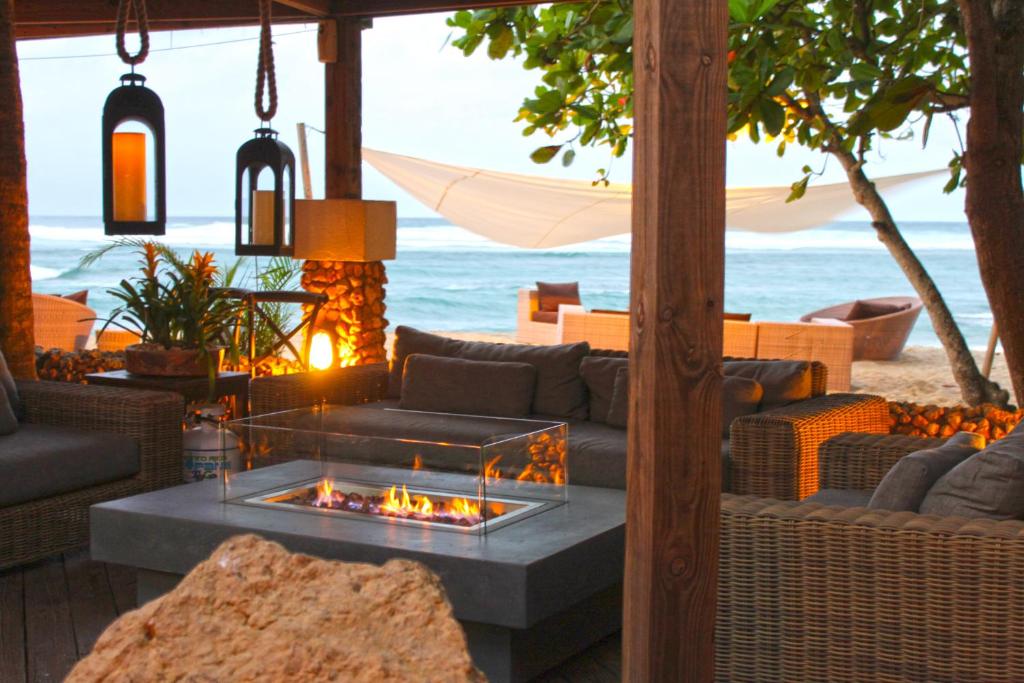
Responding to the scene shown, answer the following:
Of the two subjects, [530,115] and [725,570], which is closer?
[725,570]

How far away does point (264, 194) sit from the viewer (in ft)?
10.2

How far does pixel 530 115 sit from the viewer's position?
14.9 feet

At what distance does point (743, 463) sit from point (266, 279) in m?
3.82

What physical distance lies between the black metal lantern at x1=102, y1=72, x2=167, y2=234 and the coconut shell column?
3925 mm

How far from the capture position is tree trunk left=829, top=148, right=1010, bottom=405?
16.2 feet

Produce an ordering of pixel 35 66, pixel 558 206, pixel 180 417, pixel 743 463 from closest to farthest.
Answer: pixel 743 463 → pixel 180 417 → pixel 558 206 → pixel 35 66

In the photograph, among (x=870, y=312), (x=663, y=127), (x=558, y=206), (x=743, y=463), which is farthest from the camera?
(x=870, y=312)

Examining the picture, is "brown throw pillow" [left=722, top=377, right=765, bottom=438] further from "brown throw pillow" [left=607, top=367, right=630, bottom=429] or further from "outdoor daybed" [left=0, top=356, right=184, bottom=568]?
"outdoor daybed" [left=0, top=356, right=184, bottom=568]

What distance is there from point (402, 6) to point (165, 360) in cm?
248

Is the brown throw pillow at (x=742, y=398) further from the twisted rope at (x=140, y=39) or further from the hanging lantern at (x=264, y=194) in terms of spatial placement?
the twisted rope at (x=140, y=39)

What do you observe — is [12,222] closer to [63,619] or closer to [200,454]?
[200,454]

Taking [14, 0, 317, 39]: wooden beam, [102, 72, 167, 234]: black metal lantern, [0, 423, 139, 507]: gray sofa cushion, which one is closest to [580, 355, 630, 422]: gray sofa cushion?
[0, 423, 139, 507]: gray sofa cushion

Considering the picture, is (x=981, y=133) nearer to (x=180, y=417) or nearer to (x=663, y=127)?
(x=663, y=127)

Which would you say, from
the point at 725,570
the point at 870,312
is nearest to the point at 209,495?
the point at 725,570
